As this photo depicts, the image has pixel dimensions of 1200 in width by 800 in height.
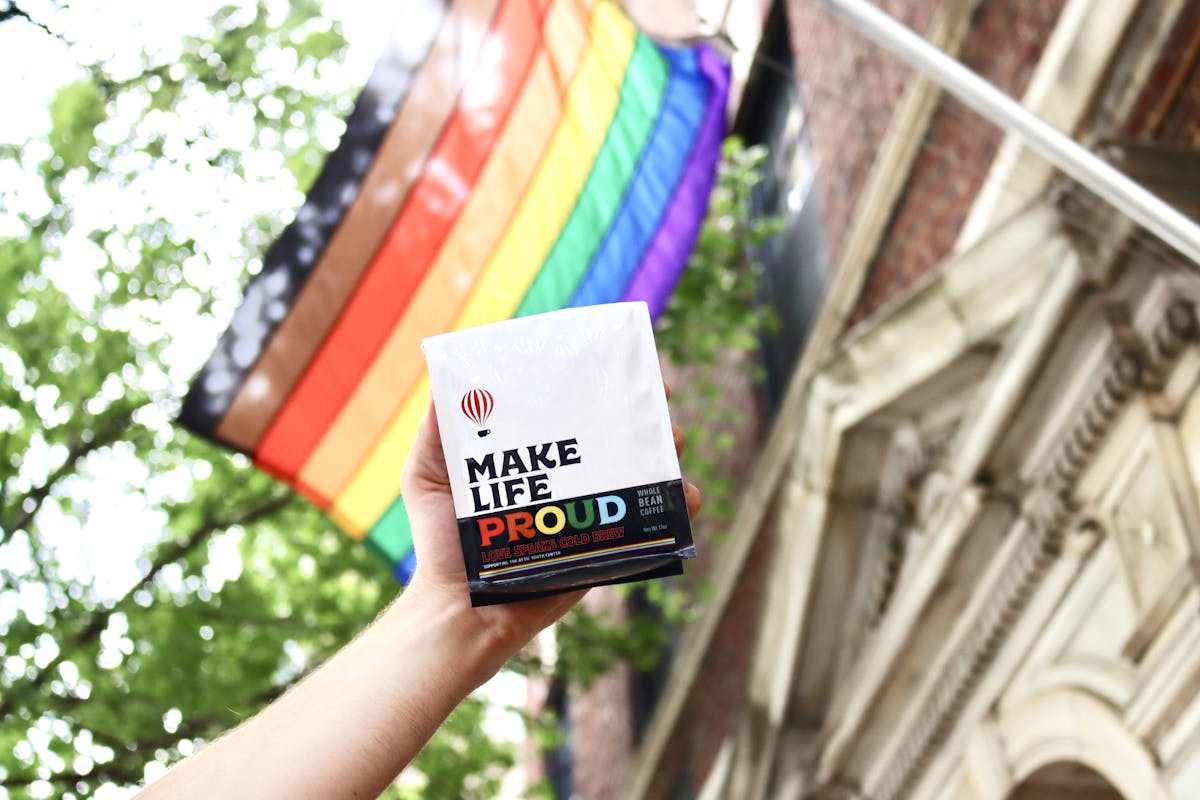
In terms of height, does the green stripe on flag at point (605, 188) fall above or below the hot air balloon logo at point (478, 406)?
above

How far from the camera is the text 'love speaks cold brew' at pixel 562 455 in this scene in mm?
2088

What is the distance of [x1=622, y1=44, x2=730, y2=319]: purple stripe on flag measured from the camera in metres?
6.40

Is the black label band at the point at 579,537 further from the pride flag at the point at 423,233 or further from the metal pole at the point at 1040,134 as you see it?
the pride flag at the point at 423,233

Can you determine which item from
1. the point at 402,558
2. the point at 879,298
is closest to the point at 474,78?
the point at 402,558

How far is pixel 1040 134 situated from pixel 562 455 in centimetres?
302

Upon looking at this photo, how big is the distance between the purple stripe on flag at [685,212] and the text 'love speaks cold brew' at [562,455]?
14.0ft

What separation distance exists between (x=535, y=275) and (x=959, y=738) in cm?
325

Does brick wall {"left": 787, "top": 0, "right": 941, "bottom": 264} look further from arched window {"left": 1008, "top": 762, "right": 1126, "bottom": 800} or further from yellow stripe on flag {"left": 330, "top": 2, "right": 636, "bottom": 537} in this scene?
arched window {"left": 1008, "top": 762, "right": 1126, "bottom": 800}

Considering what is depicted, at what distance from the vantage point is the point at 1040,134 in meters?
4.59

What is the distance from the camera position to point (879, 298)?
30.0ft

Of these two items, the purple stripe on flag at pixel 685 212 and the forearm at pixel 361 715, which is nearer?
the forearm at pixel 361 715

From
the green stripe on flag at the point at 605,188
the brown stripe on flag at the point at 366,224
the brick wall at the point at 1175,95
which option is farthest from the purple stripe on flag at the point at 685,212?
the brick wall at the point at 1175,95

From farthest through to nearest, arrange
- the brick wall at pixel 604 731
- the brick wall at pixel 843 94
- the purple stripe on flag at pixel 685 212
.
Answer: the brick wall at pixel 604 731
the brick wall at pixel 843 94
the purple stripe on flag at pixel 685 212

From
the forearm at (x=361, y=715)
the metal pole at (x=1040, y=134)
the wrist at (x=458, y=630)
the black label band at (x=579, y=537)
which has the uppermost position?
the metal pole at (x=1040, y=134)
